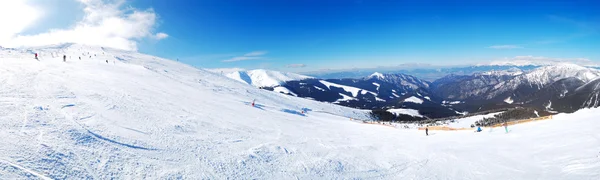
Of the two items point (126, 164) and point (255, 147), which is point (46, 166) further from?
point (255, 147)

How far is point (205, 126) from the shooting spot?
65.4 ft

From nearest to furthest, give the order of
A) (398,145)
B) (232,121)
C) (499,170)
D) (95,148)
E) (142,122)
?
(95,148) < (499,170) < (142,122) < (398,145) < (232,121)

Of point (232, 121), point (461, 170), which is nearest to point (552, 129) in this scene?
point (461, 170)

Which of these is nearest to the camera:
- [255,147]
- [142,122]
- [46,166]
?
[46,166]

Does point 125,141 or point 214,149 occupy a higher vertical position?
point 125,141

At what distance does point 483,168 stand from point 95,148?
18.6 m

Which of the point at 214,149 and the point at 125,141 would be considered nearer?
the point at 125,141

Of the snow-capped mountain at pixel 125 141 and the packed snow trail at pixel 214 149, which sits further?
the packed snow trail at pixel 214 149

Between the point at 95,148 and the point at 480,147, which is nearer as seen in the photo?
the point at 95,148

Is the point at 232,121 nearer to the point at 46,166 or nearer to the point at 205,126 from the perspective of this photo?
the point at 205,126

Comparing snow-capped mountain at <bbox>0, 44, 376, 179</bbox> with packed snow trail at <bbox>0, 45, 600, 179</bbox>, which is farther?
packed snow trail at <bbox>0, 45, 600, 179</bbox>

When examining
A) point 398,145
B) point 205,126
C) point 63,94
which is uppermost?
point 63,94

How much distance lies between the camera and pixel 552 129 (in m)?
22.3

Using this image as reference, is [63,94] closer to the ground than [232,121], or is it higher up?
higher up
